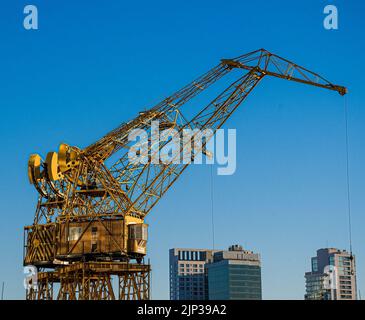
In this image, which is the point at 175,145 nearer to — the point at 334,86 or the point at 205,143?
the point at 205,143

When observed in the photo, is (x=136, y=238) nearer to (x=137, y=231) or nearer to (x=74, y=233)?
(x=137, y=231)

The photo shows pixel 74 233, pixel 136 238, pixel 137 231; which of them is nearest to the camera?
pixel 136 238

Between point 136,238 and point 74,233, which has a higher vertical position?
point 74,233

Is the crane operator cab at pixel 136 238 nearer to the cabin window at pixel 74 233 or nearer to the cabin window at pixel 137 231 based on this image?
the cabin window at pixel 137 231

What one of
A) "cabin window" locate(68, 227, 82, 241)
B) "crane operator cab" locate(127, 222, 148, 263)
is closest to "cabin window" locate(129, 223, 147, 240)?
"crane operator cab" locate(127, 222, 148, 263)

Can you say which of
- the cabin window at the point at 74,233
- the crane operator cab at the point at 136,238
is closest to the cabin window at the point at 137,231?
the crane operator cab at the point at 136,238

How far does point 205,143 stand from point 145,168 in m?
7.93

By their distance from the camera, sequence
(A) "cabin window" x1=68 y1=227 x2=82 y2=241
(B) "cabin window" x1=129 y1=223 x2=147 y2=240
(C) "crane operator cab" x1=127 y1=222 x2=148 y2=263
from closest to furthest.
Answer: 1. (C) "crane operator cab" x1=127 y1=222 x2=148 y2=263
2. (B) "cabin window" x1=129 y1=223 x2=147 y2=240
3. (A) "cabin window" x1=68 y1=227 x2=82 y2=241

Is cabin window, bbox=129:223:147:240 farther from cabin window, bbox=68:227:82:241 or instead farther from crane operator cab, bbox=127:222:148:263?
cabin window, bbox=68:227:82:241

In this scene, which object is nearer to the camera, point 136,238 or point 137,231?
point 136,238

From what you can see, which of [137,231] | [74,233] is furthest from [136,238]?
[74,233]

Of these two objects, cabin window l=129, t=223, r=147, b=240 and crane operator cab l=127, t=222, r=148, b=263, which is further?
cabin window l=129, t=223, r=147, b=240
